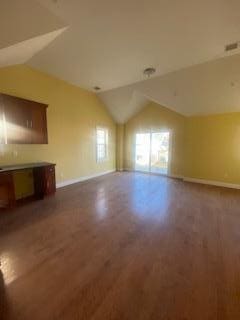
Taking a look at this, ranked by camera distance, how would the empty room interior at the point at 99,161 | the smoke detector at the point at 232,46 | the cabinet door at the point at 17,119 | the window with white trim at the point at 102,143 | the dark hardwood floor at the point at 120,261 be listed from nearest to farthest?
1. the dark hardwood floor at the point at 120,261
2. the empty room interior at the point at 99,161
3. the smoke detector at the point at 232,46
4. the cabinet door at the point at 17,119
5. the window with white trim at the point at 102,143

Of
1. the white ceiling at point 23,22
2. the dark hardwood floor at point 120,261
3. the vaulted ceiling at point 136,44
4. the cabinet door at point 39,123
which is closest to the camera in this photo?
the dark hardwood floor at point 120,261

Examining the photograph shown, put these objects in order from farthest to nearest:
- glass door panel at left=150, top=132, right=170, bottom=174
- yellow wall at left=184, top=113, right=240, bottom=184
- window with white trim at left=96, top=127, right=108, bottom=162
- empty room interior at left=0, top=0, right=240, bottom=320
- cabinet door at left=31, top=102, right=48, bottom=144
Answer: glass door panel at left=150, top=132, right=170, bottom=174 → window with white trim at left=96, top=127, right=108, bottom=162 → yellow wall at left=184, top=113, right=240, bottom=184 → cabinet door at left=31, top=102, right=48, bottom=144 → empty room interior at left=0, top=0, right=240, bottom=320

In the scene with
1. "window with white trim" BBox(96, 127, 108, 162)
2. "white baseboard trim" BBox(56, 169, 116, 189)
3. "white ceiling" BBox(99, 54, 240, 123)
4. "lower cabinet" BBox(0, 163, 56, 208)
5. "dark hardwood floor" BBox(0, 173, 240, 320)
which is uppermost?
"white ceiling" BBox(99, 54, 240, 123)

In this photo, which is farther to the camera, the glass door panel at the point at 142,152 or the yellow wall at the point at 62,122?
the glass door panel at the point at 142,152

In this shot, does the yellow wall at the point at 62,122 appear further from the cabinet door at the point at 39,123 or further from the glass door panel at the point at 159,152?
the glass door panel at the point at 159,152

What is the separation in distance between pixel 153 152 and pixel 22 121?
5.09m

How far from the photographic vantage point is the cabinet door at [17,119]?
11.2 ft

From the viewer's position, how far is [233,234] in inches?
96.8

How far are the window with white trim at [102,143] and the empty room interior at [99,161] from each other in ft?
0.58

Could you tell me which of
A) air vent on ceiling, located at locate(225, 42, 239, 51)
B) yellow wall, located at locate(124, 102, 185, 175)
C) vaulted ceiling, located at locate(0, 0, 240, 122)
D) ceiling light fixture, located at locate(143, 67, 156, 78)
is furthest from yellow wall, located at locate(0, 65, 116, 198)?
air vent on ceiling, located at locate(225, 42, 239, 51)

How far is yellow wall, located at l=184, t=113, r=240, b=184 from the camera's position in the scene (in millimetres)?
4941

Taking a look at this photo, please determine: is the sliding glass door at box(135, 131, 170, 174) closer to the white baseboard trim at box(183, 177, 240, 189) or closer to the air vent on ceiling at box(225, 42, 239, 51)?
the white baseboard trim at box(183, 177, 240, 189)

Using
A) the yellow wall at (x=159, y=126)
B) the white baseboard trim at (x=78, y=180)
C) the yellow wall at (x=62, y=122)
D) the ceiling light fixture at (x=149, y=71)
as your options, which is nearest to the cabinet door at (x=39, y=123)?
the yellow wall at (x=62, y=122)

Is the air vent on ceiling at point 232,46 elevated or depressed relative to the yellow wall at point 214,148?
elevated
